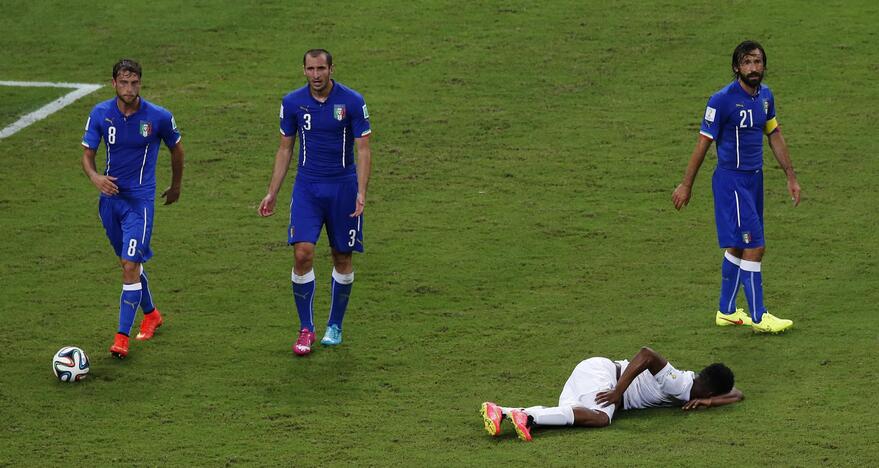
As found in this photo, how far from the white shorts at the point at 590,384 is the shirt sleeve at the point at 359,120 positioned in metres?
2.72

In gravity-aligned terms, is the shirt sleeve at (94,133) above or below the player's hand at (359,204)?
above

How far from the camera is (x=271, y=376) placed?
459 inches

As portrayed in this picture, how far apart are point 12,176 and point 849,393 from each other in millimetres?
10844

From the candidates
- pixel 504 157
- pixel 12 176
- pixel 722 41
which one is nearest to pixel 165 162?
pixel 12 176

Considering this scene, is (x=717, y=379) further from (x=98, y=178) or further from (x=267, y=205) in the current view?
(x=98, y=178)

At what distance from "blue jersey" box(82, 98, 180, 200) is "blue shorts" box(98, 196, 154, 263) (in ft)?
0.25

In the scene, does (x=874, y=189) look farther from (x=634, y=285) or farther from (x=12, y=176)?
(x=12, y=176)

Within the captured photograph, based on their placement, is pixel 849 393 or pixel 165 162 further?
pixel 165 162

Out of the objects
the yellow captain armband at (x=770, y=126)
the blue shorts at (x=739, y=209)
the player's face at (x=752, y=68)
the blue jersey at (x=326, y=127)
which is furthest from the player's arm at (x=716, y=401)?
the blue jersey at (x=326, y=127)

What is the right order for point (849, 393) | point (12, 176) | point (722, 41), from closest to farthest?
point (849, 393) < point (12, 176) < point (722, 41)

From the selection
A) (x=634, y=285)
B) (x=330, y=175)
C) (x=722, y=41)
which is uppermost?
(x=722, y=41)

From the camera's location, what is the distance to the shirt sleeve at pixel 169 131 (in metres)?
12.1

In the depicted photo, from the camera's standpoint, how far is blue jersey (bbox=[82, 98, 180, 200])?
11.9 m

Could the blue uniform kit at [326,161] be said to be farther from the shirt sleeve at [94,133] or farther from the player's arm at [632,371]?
the player's arm at [632,371]
